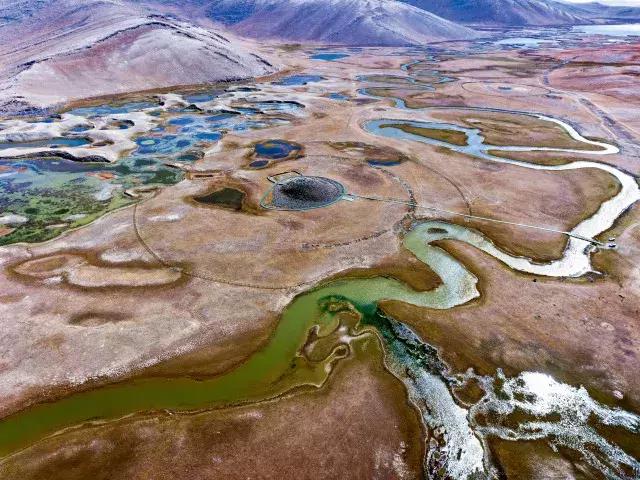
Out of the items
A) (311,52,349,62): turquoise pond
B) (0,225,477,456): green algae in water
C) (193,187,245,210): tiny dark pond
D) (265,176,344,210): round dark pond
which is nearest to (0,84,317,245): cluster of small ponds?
(193,187,245,210): tiny dark pond

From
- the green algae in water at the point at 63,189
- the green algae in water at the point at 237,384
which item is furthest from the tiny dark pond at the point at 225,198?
the green algae in water at the point at 237,384

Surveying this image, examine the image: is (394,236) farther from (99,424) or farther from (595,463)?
(99,424)

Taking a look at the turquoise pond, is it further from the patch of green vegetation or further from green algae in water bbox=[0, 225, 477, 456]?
green algae in water bbox=[0, 225, 477, 456]

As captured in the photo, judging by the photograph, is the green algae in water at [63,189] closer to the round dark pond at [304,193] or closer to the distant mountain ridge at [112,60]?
the round dark pond at [304,193]

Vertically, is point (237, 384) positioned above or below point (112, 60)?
below

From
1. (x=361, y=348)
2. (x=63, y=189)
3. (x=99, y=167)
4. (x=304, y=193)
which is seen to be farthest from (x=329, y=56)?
(x=361, y=348)

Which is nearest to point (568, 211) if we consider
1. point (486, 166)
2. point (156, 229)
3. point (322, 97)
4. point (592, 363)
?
point (486, 166)

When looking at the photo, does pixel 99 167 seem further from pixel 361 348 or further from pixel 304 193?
pixel 361 348

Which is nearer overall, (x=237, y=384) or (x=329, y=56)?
(x=237, y=384)
